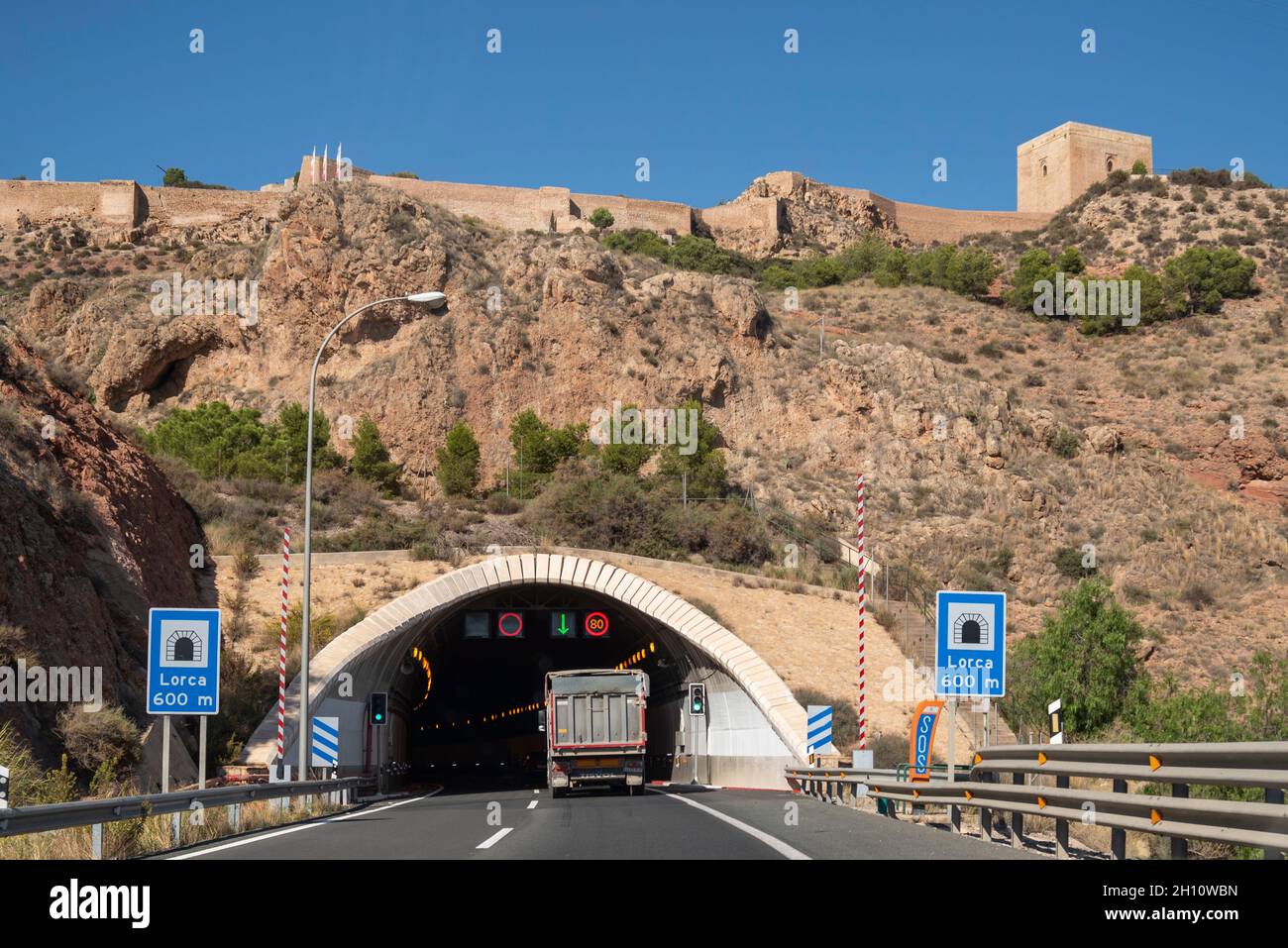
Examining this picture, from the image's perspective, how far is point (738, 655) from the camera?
3572 cm

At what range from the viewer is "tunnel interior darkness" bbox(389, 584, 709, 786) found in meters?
42.1

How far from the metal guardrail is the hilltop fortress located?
87101 millimetres

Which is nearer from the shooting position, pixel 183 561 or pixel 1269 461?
pixel 183 561

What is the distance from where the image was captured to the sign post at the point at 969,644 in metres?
16.3

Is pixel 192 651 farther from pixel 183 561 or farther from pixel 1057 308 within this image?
pixel 1057 308

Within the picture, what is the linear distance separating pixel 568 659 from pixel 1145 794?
48.0 metres

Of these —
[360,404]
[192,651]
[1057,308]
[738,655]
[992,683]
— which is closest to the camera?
[992,683]

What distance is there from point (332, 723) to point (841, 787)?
1077 cm

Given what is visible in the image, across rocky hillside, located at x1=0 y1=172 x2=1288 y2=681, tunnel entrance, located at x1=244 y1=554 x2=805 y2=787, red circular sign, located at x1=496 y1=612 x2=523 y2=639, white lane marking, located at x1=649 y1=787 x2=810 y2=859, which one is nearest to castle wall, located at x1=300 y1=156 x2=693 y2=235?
rocky hillside, located at x1=0 y1=172 x2=1288 y2=681

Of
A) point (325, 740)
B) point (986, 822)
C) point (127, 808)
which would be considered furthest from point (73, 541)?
point (986, 822)

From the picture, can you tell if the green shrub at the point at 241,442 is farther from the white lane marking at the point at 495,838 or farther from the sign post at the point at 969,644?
the sign post at the point at 969,644

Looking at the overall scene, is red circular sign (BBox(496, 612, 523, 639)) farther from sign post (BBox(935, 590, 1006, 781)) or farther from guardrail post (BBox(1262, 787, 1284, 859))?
guardrail post (BBox(1262, 787, 1284, 859))

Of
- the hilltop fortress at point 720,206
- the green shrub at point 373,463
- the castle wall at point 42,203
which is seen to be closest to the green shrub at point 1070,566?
the green shrub at point 373,463

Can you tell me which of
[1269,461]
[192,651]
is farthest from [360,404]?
[192,651]
